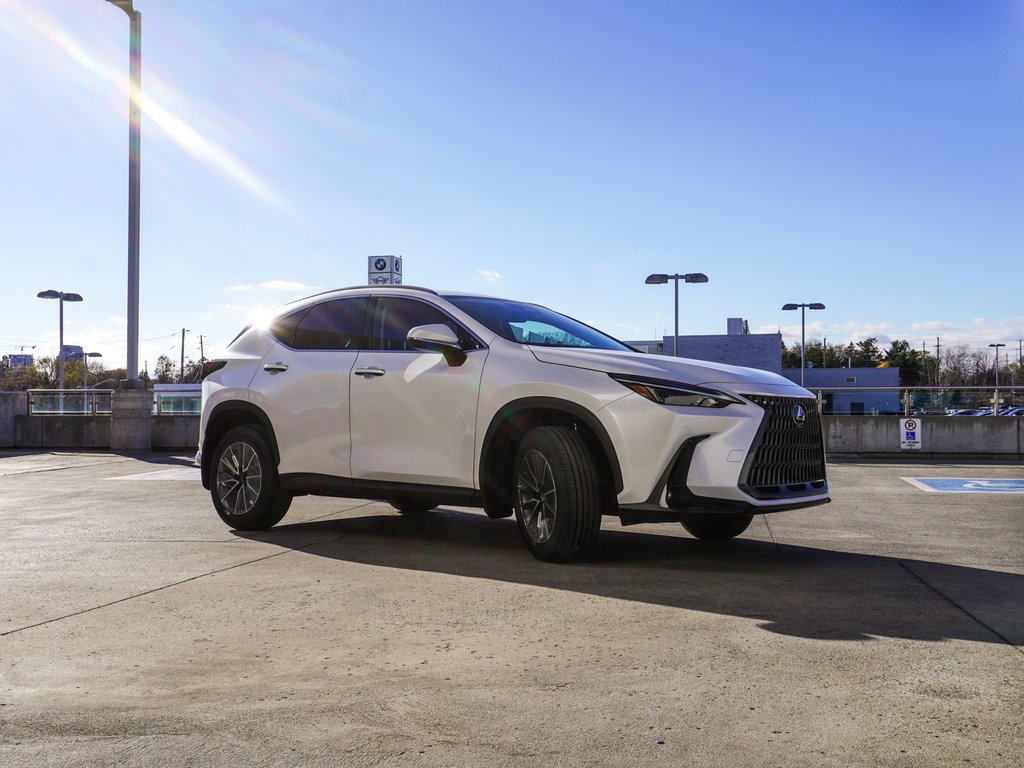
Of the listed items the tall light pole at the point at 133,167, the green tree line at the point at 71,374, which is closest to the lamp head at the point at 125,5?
the tall light pole at the point at 133,167

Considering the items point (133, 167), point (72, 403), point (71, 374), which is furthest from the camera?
point (71, 374)

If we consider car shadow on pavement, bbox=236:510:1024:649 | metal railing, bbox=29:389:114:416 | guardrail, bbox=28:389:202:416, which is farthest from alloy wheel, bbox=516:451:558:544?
metal railing, bbox=29:389:114:416

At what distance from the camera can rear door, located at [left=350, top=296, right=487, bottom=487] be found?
Result: 668 cm

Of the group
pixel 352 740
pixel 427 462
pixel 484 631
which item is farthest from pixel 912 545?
pixel 352 740

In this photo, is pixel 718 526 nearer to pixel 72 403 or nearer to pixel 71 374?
pixel 72 403

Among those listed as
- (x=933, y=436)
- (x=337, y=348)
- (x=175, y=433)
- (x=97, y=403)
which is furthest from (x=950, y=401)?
(x=97, y=403)

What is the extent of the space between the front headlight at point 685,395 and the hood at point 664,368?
0.04 meters

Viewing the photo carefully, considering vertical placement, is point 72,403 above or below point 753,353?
below

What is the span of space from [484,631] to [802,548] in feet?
11.4

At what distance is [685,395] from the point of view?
5.84 m

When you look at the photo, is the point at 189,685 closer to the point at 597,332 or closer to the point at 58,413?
the point at 597,332

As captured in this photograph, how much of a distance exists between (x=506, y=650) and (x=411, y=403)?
2.98 meters

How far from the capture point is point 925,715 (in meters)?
3.30

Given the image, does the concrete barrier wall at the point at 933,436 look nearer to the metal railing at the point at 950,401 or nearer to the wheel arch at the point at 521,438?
the metal railing at the point at 950,401
